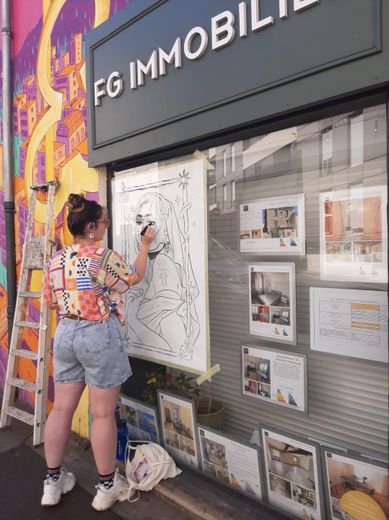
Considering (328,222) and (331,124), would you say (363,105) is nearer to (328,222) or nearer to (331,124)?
(331,124)

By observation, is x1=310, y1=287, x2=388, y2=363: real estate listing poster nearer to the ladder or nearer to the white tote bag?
the white tote bag

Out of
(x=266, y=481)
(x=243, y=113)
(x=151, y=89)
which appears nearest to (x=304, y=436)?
(x=266, y=481)

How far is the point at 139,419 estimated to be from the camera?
9.77 ft

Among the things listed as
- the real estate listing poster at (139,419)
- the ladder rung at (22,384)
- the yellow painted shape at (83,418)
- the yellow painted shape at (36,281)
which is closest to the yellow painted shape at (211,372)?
the real estate listing poster at (139,419)

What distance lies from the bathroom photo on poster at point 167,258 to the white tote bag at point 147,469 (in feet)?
1.99

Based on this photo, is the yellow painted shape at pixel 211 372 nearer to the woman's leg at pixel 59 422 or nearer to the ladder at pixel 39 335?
the woman's leg at pixel 59 422

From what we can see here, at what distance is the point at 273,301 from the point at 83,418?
2.08 m

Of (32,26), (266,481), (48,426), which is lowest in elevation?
(266,481)

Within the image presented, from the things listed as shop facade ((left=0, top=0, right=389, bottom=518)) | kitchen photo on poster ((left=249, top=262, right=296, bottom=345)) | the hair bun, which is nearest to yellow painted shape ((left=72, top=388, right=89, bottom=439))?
shop facade ((left=0, top=0, right=389, bottom=518))

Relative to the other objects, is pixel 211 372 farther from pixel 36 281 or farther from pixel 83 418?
pixel 36 281

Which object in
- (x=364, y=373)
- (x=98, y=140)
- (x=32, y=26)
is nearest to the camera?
(x=364, y=373)

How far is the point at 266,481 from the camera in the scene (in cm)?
225

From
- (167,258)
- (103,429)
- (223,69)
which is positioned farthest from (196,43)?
(103,429)

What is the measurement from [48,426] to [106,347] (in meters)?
0.72
